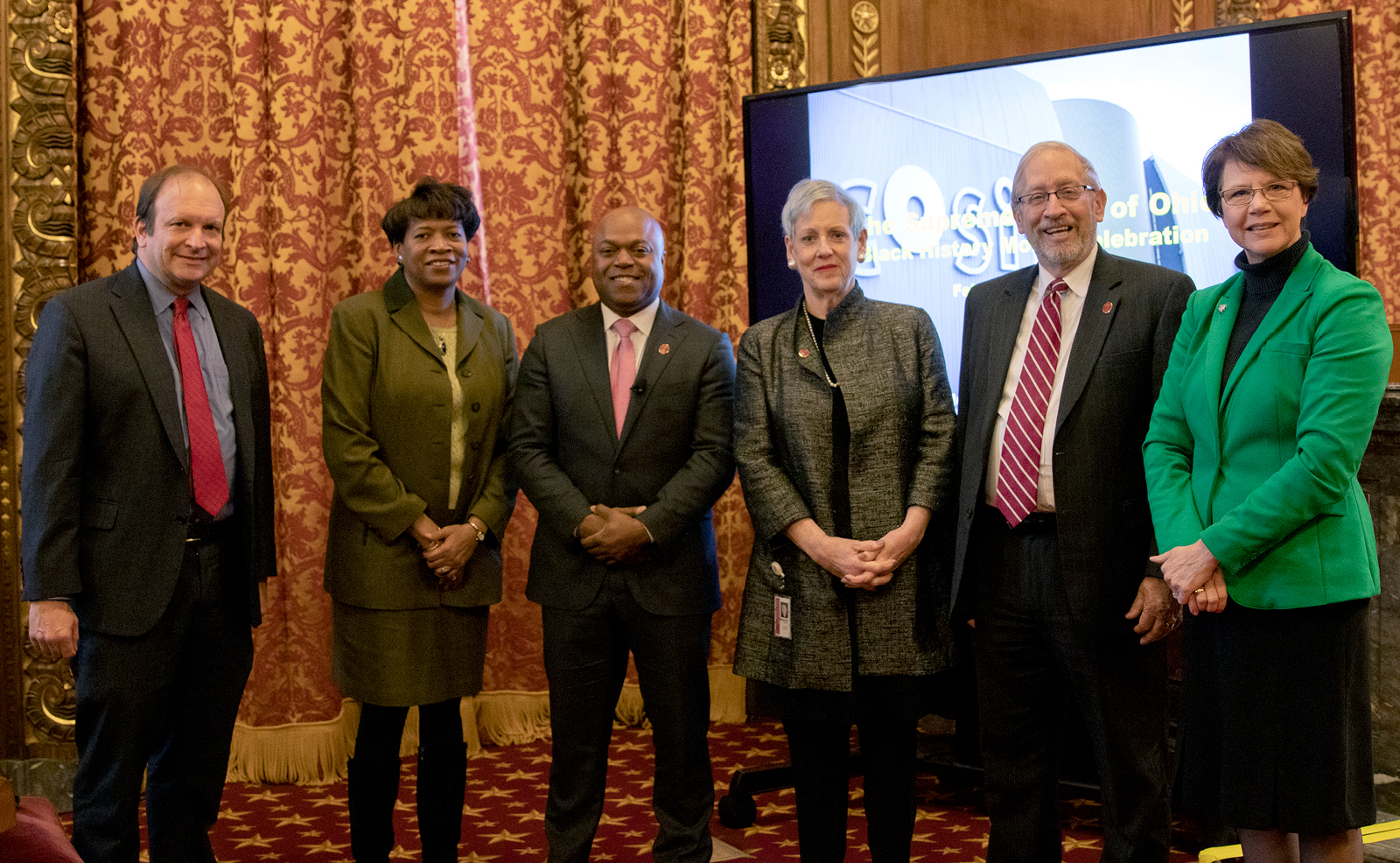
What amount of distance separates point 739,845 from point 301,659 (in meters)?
1.53

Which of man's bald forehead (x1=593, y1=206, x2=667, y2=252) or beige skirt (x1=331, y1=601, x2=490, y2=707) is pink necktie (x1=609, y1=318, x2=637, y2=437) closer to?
man's bald forehead (x1=593, y1=206, x2=667, y2=252)

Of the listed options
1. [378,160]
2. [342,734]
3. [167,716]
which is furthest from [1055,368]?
[342,734]

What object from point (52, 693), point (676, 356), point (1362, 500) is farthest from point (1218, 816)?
point (52, 693)

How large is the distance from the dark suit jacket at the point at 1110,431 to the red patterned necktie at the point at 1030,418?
1.8 inches

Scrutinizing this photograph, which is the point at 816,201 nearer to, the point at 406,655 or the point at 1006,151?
the point at 1006,151

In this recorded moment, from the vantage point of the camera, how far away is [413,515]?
255 centimetres

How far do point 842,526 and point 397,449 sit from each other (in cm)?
100

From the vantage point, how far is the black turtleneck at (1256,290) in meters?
1.93

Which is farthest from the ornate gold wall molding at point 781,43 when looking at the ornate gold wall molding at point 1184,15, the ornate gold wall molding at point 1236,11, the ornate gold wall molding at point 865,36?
the ornate gold wall molding at point 1236,11

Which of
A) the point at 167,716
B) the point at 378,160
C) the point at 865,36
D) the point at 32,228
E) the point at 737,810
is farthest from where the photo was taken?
the point at 865,36

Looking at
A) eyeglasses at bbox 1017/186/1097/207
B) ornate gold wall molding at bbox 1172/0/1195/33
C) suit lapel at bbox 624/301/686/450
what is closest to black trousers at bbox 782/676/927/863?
suit lapel at bbox 624/301/686/450

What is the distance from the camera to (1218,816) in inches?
77.9

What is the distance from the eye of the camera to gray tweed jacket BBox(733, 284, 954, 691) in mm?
2340

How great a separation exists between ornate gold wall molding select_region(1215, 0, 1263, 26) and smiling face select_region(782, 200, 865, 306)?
2087 mm
